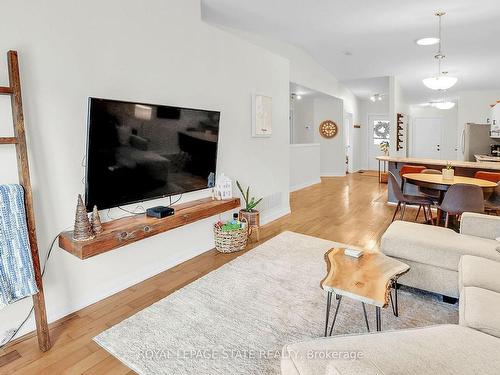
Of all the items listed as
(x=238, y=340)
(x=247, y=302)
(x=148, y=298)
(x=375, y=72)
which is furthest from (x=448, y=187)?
(x=375, y=72)

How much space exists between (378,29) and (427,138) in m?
8.75

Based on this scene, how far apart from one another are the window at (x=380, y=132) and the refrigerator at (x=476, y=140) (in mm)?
3461

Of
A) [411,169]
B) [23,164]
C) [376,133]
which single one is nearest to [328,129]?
[376,133]

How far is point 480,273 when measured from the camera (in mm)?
2002

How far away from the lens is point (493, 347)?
1.31m

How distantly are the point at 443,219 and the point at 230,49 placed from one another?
3831 millimetres

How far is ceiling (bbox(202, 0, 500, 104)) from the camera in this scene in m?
4.22

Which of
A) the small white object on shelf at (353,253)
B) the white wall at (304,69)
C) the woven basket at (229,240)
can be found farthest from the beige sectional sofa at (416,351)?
the white wall at (304,69)

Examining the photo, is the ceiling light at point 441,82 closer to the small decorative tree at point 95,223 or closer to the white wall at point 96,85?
the white wall at point 96,85

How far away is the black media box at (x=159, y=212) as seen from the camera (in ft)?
9.10

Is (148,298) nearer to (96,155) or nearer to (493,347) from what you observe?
(96,155)

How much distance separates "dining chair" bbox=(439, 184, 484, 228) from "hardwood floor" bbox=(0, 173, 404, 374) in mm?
932

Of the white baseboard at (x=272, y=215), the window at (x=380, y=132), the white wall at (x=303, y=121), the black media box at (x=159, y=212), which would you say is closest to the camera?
the black media box at (x=159, y=212)

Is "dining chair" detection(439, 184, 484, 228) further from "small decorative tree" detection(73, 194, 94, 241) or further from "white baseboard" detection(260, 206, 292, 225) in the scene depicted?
"small decorative tree" detection(73, 194, 94, 241)
